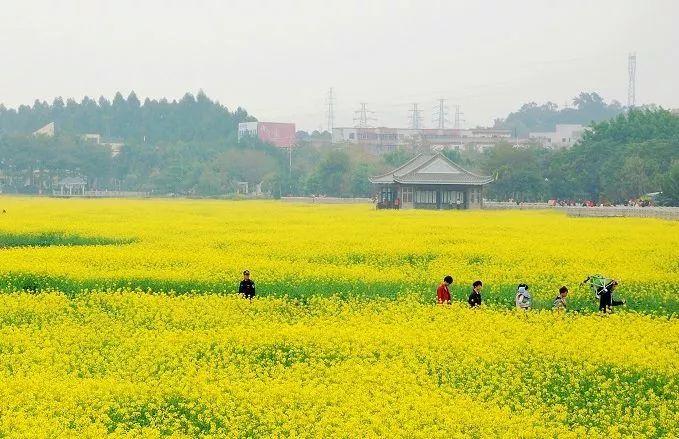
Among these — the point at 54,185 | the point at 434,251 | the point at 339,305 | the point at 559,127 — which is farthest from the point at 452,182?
the point at 559,127

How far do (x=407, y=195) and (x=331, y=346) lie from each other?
5252cm

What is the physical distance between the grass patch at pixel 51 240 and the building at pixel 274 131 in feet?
367

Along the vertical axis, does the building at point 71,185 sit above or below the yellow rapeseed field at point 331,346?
above

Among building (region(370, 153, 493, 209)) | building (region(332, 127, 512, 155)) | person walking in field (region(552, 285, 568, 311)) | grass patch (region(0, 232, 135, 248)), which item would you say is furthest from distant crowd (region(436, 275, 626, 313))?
building (region(332, 127, 512, 155))

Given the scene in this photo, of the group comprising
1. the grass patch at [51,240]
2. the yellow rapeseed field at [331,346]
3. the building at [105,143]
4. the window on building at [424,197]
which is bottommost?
the yellow rapeseed field at [331,346]

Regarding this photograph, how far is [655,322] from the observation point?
18.0m

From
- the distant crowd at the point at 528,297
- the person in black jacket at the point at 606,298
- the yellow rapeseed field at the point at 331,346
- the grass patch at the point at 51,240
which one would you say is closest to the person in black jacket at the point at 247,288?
the yellow rapeseed field at the point at 331,346

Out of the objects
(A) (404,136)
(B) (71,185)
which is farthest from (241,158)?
(A) (404,136)

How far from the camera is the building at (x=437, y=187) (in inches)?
2601

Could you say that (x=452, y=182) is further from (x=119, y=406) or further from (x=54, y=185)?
(x=54, y=185)

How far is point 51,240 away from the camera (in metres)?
33.5

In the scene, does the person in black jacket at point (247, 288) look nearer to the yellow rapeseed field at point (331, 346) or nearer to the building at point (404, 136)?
the yellow rapeseed field at point (331, 346)

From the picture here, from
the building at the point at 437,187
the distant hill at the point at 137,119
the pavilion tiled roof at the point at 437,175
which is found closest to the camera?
the pavilion tiled roof at the point at 437,175

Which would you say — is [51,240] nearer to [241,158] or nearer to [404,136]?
[241,158]
